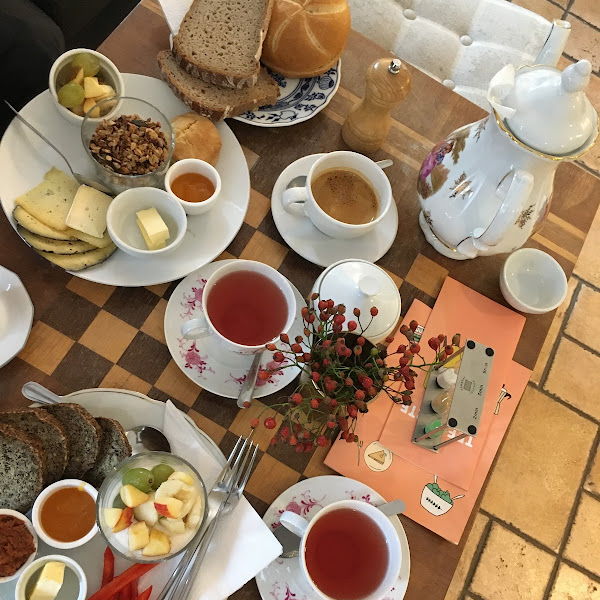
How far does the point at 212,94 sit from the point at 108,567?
0.90m

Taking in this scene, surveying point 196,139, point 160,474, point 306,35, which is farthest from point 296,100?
point 160,474

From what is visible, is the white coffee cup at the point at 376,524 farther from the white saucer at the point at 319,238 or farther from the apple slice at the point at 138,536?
the white saucer at the point at 319,238

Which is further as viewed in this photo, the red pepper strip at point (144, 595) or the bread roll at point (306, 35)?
the bread roll at point (306, 35)

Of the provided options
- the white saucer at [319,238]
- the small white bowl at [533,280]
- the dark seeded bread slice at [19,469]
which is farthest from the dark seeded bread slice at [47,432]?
the small white bowl at [533,280]

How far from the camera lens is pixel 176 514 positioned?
0.85m

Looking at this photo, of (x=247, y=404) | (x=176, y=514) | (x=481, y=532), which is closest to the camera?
(x=176, y=514)

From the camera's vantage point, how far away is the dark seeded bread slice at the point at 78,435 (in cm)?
93

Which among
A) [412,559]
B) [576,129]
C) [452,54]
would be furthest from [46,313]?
[452,54]

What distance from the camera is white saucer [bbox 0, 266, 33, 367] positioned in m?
1.00

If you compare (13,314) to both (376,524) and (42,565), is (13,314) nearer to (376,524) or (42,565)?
(42,565)

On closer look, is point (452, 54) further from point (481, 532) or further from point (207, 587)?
point (207, 587)

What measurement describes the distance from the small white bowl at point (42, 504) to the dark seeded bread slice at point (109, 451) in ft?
0.13

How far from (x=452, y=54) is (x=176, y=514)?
61.0 inches

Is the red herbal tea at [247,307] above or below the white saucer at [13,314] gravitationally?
above
